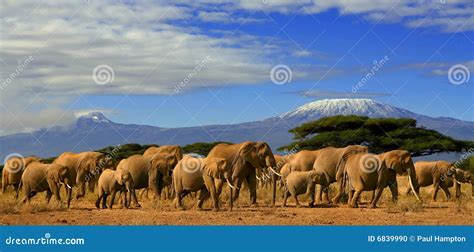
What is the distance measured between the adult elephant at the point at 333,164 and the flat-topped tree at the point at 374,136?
2894 centimetres

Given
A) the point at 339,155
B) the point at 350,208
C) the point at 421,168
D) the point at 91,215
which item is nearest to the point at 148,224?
the point at 91,215

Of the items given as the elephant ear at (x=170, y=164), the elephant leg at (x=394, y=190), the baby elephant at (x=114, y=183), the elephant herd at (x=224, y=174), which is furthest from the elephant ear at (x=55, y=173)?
the elephant leg at (x=394, y=190)

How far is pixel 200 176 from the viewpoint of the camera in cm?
2334

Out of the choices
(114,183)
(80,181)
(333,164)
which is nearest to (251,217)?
(114,183)

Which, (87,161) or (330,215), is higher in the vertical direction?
(87,161)

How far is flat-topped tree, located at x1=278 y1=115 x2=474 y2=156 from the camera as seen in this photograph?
57219 millimetres

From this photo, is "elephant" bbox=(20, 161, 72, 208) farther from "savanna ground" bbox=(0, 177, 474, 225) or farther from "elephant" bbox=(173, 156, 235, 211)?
"elephant" bbox=(173, 156, 235, 211)

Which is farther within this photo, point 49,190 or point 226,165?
point 49,190

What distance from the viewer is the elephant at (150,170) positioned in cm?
2605

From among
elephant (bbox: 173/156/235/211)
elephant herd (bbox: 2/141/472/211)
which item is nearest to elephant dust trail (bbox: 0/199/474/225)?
elephant (bbox: 173/156/235/211)

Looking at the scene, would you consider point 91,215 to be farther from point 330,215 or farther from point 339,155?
point 339,155

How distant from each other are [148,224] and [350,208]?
663 cm

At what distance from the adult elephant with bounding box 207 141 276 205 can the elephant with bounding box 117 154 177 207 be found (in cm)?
166

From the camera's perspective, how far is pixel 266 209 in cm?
2362
